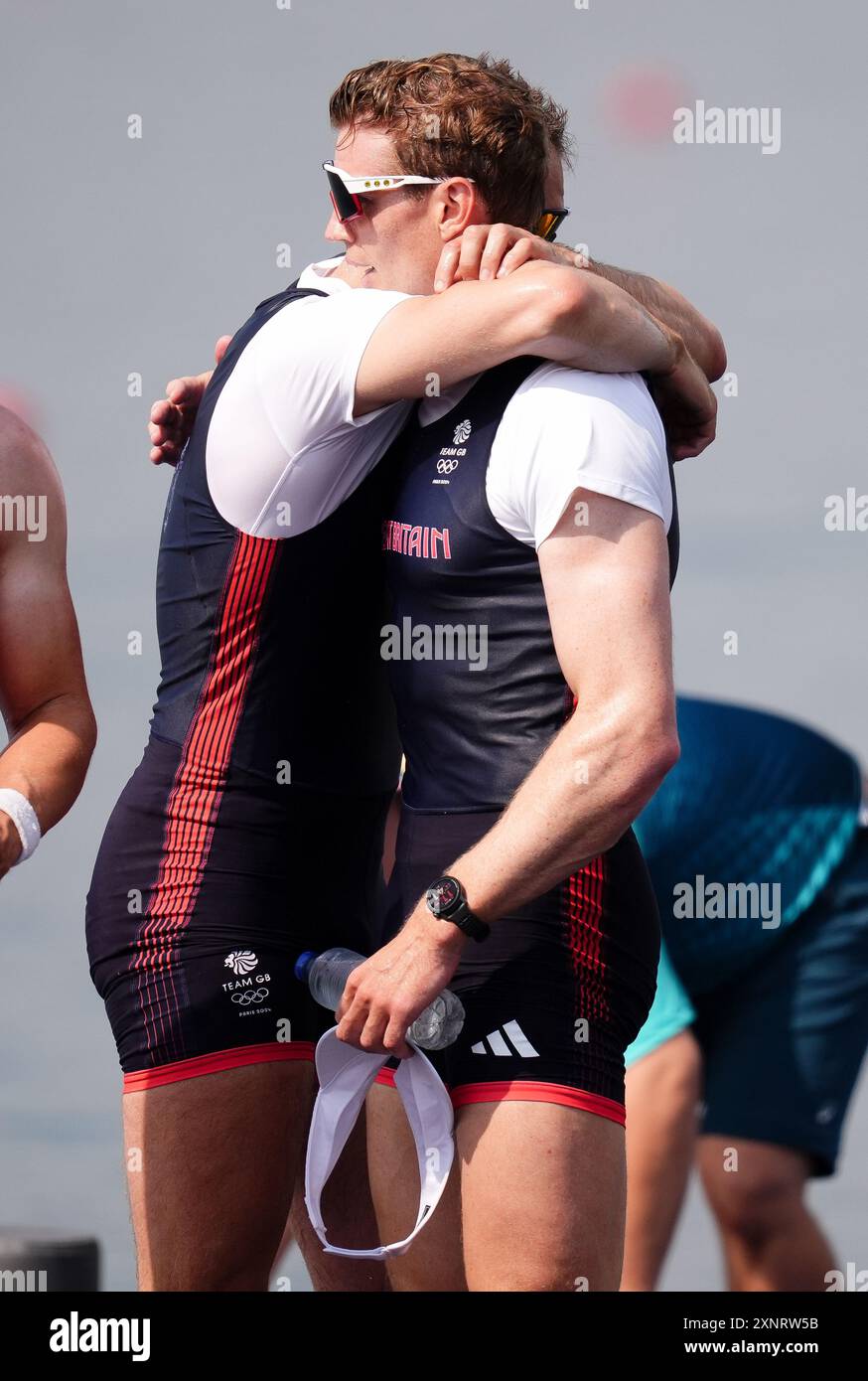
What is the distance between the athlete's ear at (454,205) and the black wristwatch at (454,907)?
3.34 ft

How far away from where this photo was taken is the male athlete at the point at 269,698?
103 inches

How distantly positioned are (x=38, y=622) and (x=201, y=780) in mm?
484

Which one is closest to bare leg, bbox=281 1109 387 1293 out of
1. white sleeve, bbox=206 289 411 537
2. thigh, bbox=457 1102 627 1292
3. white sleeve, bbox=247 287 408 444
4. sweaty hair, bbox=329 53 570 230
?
thigh, bbox=457 1102 627 1292

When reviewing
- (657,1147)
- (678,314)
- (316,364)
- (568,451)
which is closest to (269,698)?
(316,364)

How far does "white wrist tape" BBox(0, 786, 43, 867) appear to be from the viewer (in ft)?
9.01

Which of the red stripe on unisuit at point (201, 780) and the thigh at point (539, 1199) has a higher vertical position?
the red stripe on unisuit at point (201, 780)

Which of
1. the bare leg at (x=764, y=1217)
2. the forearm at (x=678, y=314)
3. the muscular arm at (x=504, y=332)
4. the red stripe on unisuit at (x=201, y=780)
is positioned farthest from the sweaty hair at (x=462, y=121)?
the bare leg at (x=764, y=1217)

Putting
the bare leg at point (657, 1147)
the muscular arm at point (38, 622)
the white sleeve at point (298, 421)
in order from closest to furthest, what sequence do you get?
the white sleeve at point (298, 421)
the muscular arm at point (38, 622)
the bare leg at point (657, 1147)

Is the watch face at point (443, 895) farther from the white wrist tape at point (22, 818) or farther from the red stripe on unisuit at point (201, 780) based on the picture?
the white wrist tape at point (22, 818)

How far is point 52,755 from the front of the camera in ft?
9.57

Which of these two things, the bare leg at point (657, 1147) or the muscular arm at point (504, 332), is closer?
the muscular arm at point (504, 332)

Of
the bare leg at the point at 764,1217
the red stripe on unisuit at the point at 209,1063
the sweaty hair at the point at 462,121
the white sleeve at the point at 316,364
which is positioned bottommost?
the bare leg at the point at 764,1217

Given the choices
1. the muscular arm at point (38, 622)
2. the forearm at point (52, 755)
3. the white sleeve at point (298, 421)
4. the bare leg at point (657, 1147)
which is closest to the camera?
the white sleeve at point (298, 421)

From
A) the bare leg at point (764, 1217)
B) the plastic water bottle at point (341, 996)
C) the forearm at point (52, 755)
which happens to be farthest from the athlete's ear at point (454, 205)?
the bare leg at point (764, 1217)
